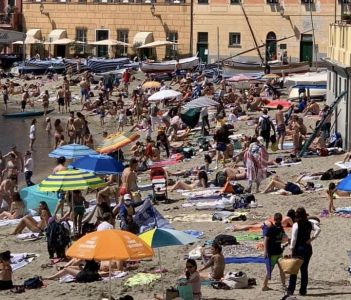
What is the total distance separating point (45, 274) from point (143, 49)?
4501 centimetres

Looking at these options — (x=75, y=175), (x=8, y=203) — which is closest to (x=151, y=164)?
(x=8, y=203)

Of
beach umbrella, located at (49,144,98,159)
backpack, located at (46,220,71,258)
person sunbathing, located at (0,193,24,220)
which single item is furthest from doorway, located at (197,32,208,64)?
→ backpack, located at (46,220,71,258)

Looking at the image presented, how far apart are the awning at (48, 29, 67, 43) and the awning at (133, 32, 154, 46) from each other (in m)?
4.74

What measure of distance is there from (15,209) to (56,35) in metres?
41.9

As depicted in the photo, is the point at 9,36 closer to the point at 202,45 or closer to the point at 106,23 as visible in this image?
the point at 106,23

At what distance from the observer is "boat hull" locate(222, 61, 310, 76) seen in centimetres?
5322

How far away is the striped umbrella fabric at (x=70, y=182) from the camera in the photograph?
21016 mm

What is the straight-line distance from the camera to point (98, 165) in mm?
24000

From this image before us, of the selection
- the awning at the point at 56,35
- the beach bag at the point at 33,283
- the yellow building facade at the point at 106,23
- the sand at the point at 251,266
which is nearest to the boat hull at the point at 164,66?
the yellow building facade at the point at 106,23

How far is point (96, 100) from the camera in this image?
51.4 m

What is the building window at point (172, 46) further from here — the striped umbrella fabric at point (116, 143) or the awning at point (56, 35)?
the striped umbrella fabric at point (116, 143)

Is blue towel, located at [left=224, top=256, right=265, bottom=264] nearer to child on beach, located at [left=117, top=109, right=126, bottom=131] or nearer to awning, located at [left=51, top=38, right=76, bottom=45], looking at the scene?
child on beach, located at [left=117, top=109, right=126, bottom=131]

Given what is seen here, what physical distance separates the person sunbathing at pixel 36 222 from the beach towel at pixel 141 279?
15.7ft

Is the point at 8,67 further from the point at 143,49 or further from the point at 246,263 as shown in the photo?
the point at 246,263
